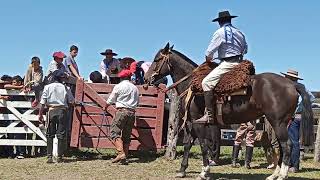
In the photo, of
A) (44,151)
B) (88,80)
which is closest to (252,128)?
(88,80)

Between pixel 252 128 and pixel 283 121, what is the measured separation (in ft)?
9.22

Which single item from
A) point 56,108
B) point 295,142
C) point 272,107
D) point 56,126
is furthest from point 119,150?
point 272,107

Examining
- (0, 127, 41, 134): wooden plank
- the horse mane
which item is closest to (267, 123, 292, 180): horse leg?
the horse mane

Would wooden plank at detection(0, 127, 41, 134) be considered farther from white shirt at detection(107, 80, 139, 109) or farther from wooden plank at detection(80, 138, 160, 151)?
white shirt at detection(107, 80, 139, 109)

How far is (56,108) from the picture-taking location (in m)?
12.5

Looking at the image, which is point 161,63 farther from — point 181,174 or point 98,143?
point 98,143

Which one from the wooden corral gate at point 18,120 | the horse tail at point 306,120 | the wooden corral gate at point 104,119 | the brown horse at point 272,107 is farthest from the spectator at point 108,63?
the horse tail at point 306,120

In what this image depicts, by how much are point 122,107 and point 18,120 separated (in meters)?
3.17

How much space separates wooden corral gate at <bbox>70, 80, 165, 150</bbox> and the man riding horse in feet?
10.9

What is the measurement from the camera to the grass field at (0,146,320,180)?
10.6 m

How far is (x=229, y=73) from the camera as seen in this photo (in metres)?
9.98

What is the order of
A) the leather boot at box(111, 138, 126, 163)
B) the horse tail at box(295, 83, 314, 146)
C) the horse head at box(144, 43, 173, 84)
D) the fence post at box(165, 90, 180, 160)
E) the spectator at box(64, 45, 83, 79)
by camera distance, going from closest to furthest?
1. the horse tail at box(295, 83, 314, 146)
2. the horse head at box(144, 43, 173, 84)
3. the leather boot at box(111, 138, 126, 163)
4. the fence post at box(165, 90, 180, 160)
5. the spectator at box(64, 45, 83, 79)

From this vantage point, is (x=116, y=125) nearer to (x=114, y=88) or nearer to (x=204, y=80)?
(x=114, y=88)

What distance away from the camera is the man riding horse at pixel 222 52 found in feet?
32.8
